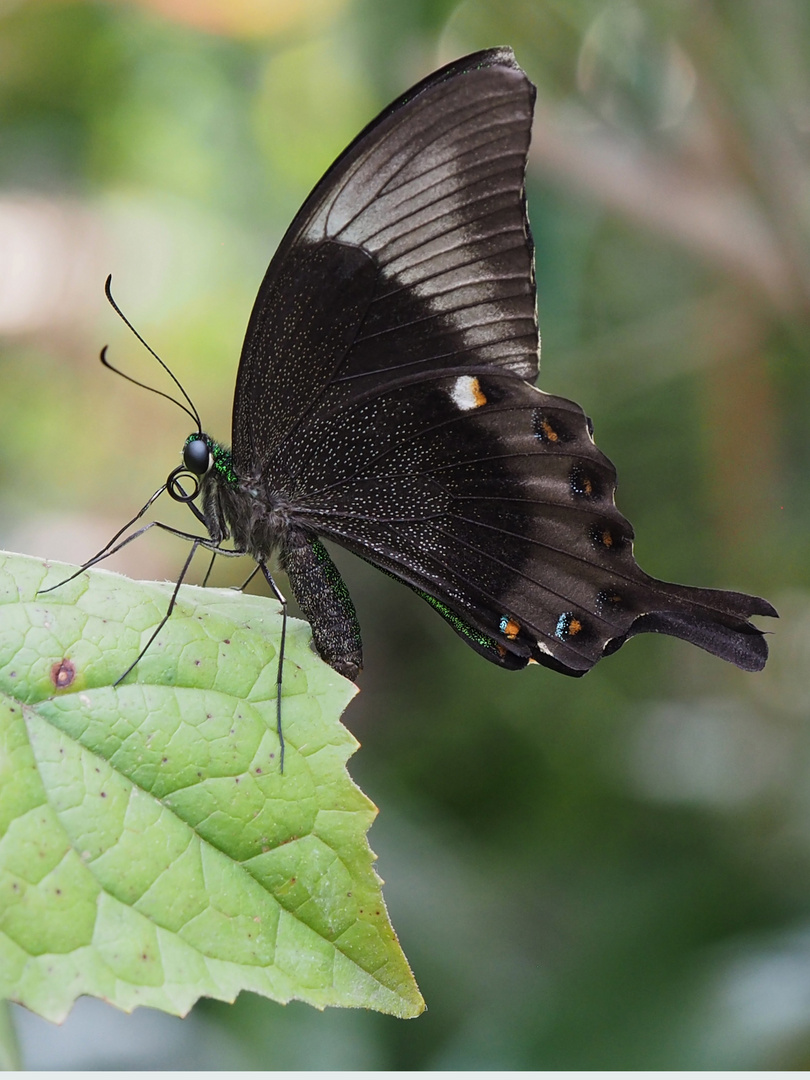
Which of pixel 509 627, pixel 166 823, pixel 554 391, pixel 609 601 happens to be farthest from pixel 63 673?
pixel 554 391

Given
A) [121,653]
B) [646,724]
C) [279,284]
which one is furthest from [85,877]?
[646,724]

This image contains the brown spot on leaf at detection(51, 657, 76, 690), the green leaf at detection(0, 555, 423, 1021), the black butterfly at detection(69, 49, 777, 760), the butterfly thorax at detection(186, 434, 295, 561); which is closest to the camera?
the green leaf at detection(0, 555, 423, 1021)

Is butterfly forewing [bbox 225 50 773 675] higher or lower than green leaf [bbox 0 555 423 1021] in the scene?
higher

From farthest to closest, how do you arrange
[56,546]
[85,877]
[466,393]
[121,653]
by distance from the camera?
[56,546] < [466,393] < [121,653] < [85,877]

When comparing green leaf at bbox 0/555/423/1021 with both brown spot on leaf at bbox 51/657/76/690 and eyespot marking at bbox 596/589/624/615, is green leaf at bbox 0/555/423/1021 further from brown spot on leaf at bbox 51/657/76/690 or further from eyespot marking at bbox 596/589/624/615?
eyespot marking at bbox 596/589/624/615

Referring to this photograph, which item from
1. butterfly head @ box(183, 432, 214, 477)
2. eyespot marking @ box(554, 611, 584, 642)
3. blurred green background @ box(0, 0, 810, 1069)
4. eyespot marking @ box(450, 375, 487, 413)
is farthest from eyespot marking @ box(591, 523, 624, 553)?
blurred green background @ box(0, 0, 810, 1069)

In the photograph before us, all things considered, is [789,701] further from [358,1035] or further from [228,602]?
[228,602]
